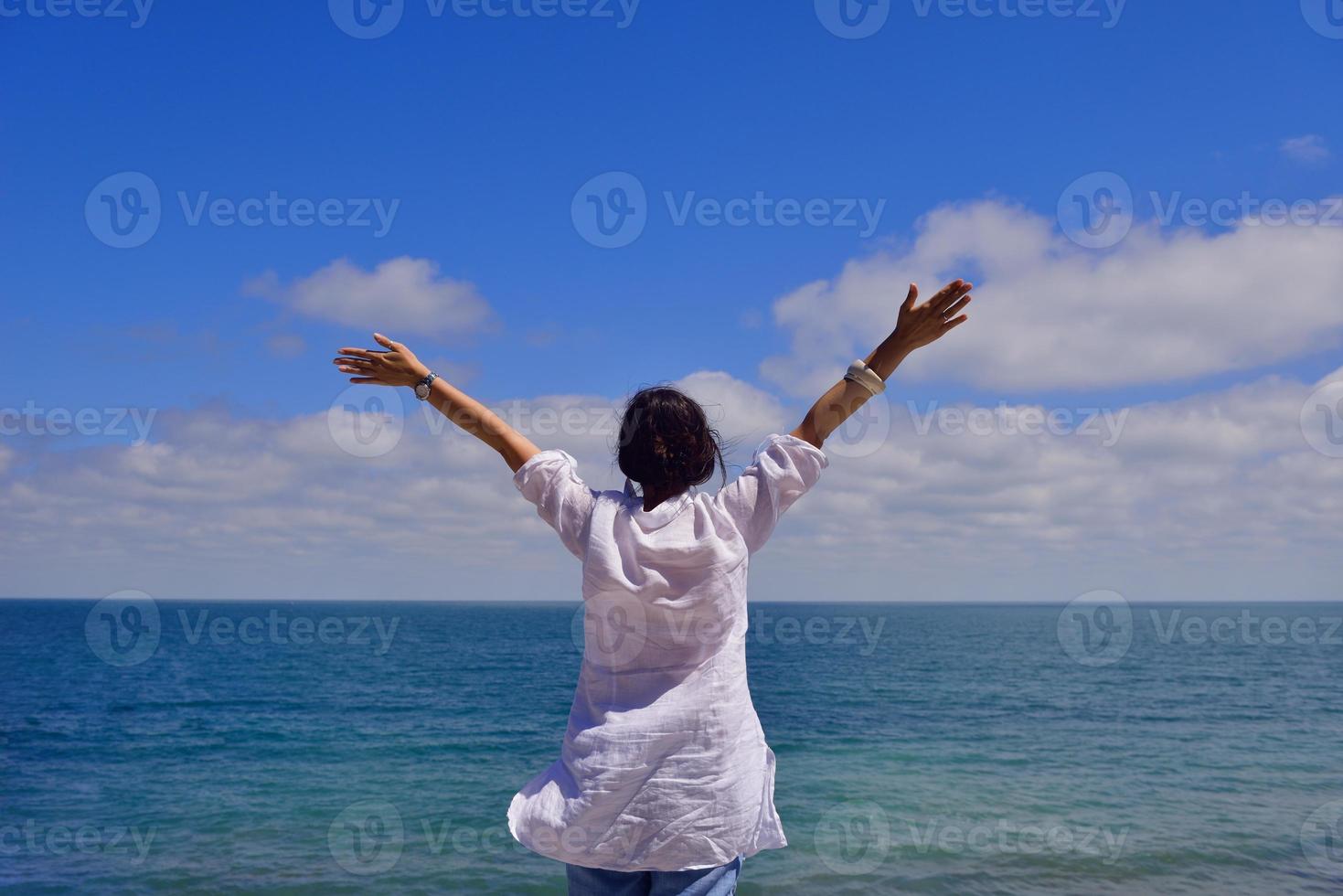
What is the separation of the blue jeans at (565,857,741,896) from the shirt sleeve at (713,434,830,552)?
0.70 m

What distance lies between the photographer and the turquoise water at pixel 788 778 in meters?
13.2

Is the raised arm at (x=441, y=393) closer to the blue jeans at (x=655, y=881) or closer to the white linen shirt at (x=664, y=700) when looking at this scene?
the white linen shirt at (x=664, y=700)

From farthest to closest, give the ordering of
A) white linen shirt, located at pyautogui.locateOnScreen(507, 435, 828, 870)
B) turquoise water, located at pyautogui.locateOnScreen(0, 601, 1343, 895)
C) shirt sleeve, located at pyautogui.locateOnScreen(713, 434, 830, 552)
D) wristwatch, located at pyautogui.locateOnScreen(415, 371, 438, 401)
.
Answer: turquoise water, located at pyautogui.locateOnScreen(0, 601, 1343, 895)
wristwatch, located at pyautogui.locateOnScreen(415, 371, 438, 401)
shirt sleeve, located at pyautogui.locateOnScreen(713, 434, 830, 552)
white linen shirt, located at pyautogui.locateOnScreen(507, 435, 828, 870)

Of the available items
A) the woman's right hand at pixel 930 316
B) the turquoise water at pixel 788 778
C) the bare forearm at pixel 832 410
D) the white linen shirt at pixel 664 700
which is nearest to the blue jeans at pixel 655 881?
the white linen shirt at pixel 664 700

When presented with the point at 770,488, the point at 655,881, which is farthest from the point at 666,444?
the point at 655,881

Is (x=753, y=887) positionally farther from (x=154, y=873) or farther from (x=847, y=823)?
(x=154, y=873)

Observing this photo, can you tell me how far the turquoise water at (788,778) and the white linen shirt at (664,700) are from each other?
11.5m

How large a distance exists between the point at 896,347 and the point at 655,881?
1313mm

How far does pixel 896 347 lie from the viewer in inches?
85.7

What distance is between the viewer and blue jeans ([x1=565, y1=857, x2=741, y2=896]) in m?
1.95

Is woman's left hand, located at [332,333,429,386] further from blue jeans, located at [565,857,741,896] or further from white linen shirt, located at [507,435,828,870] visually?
blue jeans, located at [565,857,741,896]

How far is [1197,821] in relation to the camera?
16.1 meters

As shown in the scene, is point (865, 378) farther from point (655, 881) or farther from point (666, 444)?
point (655, 881)

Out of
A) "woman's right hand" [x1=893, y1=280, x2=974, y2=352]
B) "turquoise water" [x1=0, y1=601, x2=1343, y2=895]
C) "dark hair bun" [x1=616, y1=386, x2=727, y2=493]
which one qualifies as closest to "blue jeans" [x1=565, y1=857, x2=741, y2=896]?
"dark hair bun" [x1=616, y1=386, x2=727, y2=493]
